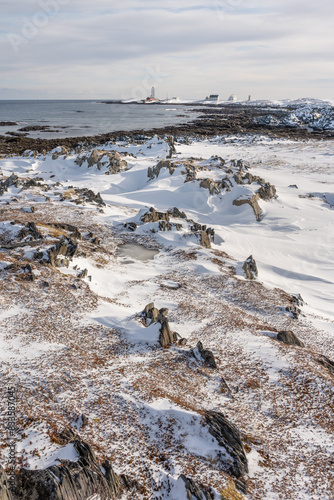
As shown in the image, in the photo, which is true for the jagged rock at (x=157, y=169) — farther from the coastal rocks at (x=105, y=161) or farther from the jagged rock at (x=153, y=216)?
the jagged rock at (x=153, y=216)

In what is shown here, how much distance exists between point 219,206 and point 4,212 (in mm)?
19423

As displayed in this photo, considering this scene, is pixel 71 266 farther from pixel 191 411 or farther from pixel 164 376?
pixel 191 411

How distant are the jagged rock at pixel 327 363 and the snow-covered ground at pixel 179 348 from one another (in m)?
0.51

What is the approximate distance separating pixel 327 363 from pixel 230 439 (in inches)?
249

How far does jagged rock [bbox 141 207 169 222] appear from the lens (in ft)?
86.1

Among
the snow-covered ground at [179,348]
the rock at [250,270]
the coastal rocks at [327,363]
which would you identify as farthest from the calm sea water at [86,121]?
the coastal rocks at [327,363]

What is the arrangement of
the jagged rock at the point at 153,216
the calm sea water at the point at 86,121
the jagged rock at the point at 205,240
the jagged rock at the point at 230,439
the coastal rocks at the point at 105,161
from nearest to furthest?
the jagged rock at the point at 230,439
the jagged rock at the point at 205,240
the jagged rock at the point at 153,216
the coastal rocks at the point at 105,161
the calm sea water at the point at 86,121

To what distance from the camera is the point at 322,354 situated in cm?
1368

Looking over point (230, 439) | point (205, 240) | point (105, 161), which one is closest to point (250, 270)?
point (205, 240)

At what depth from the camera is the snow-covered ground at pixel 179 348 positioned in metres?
8.38

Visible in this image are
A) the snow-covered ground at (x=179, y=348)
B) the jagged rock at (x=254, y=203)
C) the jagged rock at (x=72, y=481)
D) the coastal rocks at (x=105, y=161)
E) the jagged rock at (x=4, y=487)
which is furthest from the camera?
the coastal rocks at (x=105, y=161)

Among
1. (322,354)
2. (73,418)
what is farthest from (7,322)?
(322,354)

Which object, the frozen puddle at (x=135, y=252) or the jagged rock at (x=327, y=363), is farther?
the frozen puddle at (x=135, y=252)

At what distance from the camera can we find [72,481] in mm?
6707
